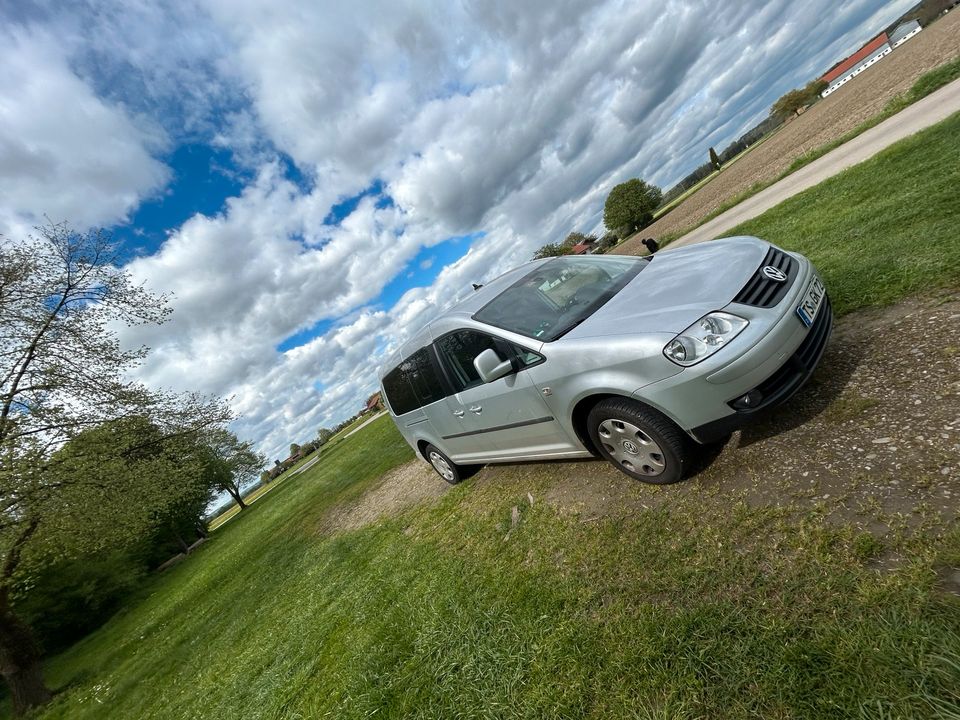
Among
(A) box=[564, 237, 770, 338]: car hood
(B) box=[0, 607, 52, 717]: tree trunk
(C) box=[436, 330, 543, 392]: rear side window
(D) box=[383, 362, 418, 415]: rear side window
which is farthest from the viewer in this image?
(B) box=[0, 607, 52, 717]: tree trunk

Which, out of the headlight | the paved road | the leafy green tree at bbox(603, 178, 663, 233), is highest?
the leafy green tree at bbox(603, 178, 663, 233)

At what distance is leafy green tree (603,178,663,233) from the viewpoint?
5409cm

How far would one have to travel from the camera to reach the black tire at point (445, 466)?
19.7 feet

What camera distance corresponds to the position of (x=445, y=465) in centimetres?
621

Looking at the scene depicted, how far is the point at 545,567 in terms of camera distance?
129 inches

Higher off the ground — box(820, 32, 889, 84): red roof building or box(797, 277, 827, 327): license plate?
box(820, 32, 889, 84): red roof building

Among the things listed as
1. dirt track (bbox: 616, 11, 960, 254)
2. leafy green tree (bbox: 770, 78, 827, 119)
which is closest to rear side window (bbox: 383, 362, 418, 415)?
dirt track (bbox: 616, 11, 960, 254)

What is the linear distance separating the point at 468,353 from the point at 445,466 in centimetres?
245

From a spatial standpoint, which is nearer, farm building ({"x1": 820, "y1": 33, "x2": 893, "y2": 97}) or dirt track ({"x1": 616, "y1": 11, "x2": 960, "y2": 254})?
dirt track ({"x1": 616, "y1": 11, "x2": 960, "y2": 254})

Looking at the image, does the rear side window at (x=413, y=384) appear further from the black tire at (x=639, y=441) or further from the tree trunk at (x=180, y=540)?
the tree trunk at (x=180, y=540)

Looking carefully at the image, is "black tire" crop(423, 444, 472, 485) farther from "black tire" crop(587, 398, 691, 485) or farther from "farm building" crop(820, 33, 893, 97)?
"farm building" crop(820, 33, 893, 97)

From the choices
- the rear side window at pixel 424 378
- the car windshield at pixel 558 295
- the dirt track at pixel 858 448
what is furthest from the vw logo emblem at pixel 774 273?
the rear side window at pixel 424 378

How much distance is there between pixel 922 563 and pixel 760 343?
134cm

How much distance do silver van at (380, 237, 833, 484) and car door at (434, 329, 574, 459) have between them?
1 cm
